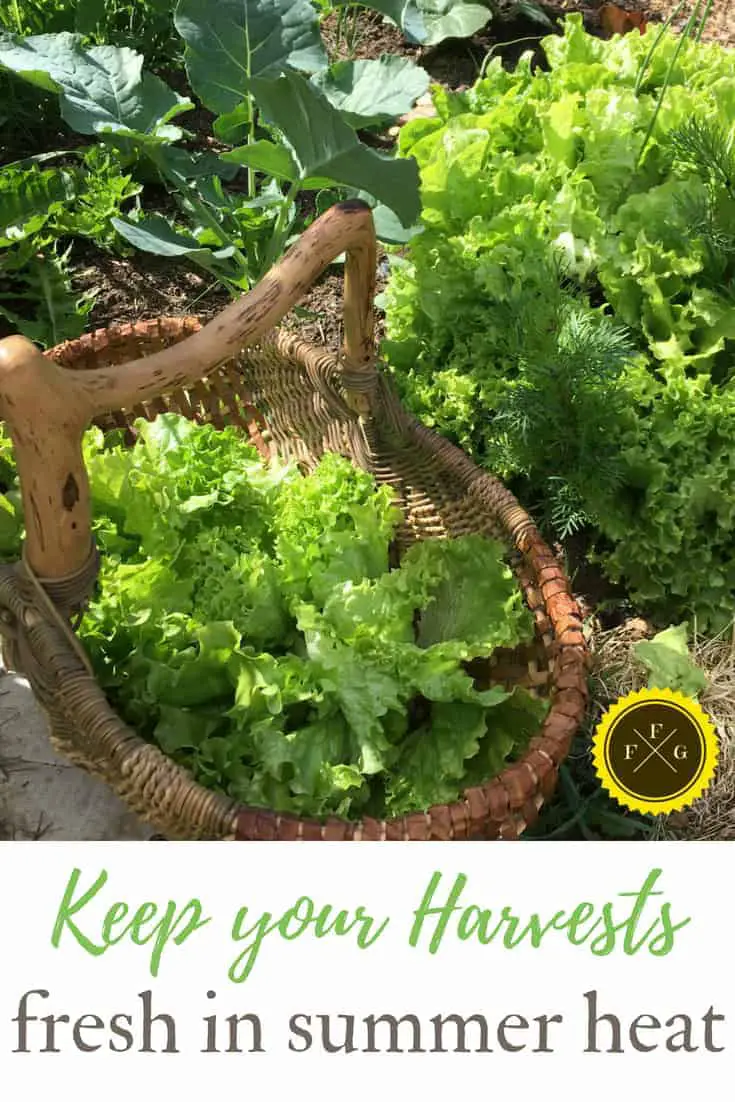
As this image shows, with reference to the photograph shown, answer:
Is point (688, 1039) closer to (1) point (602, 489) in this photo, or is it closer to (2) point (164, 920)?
(2) point (164, 920)

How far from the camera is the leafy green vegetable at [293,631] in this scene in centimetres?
177

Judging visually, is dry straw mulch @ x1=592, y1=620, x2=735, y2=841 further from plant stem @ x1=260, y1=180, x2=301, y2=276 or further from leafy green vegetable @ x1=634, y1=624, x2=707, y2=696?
plant stem @ x1=260, y1=180, x2=301, y2=276

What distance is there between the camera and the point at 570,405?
2.24 meters

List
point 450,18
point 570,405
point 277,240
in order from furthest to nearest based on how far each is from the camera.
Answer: point 450,18, point 277,240, point 570,405

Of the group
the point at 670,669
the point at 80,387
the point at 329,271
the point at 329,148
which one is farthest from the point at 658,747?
the point at 329,271

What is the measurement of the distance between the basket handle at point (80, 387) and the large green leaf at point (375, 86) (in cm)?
80

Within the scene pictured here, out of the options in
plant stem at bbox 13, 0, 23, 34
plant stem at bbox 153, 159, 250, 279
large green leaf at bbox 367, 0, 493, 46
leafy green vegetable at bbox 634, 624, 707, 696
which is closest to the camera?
leafy green vegetable at bbox 634, 624, 707, 696

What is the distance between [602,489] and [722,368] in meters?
0.42

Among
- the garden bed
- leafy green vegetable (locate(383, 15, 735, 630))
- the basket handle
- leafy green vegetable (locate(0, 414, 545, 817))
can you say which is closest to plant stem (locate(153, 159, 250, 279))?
the garden bed

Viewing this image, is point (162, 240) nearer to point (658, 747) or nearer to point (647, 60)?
point (647, 60)

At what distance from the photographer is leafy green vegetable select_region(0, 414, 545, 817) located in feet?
5.82

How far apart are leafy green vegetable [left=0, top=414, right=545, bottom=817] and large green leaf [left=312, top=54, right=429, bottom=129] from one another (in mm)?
1001

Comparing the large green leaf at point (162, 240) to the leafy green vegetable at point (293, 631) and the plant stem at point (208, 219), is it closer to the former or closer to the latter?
the plant stem at point (208, 219)

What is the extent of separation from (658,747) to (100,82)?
2.15 m
